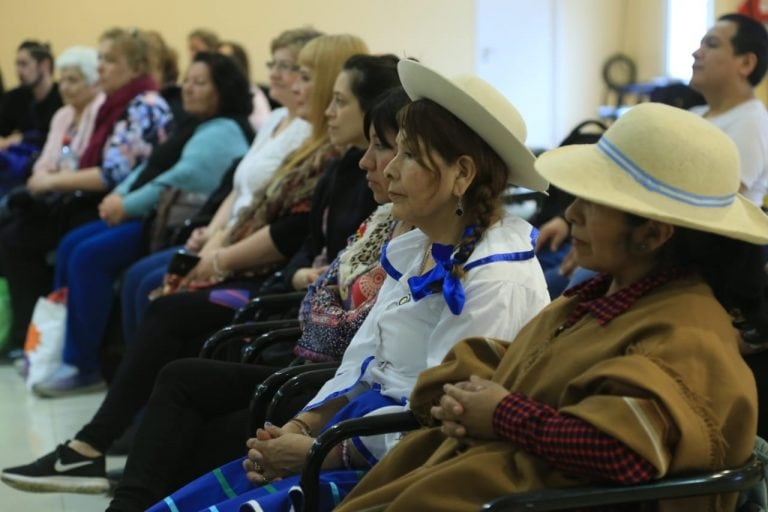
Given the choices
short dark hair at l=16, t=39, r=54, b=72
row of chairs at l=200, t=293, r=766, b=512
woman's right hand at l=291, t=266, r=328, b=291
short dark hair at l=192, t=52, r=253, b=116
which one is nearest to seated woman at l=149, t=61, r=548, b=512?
row of chairs at l=200, t=293, r=766, b=512

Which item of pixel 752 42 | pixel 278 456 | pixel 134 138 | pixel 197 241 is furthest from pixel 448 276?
pixel 134 138

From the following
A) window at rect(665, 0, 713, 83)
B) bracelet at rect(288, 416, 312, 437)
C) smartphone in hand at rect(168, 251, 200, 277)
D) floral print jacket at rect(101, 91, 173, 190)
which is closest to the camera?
bracelet at rect(288, 416, 312, 437)

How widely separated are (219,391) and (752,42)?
77.8 inches

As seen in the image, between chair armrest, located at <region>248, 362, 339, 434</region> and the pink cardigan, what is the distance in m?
3.29

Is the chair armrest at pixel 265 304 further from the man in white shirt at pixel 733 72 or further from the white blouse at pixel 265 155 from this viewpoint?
the man in white shirt at pixel 733 72

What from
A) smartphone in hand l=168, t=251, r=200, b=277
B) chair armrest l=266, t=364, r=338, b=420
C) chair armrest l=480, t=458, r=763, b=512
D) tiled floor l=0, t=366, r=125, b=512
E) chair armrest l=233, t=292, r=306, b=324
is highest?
chair armrest l=480, t=458, r=763, b=512

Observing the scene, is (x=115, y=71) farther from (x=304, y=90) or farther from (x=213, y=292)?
(x=213, y=292)

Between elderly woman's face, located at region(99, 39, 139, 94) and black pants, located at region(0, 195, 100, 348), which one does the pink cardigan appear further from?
black pants, located at region(0, 195, 100, 348)

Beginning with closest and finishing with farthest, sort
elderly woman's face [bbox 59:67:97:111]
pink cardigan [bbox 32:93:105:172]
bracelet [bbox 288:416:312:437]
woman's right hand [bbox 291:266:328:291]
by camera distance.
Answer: bracelet [bbox 288:416:312:437] < woman's right hand [bbox 291:266:328:291] < pink cardigan [bbox 32:93:105:172] < elderly woman's face [bbox 59:67:97:111]

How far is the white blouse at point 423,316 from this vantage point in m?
1.93

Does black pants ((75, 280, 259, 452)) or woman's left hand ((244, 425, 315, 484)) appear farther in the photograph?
black pants ((75, 280, 259, 452))

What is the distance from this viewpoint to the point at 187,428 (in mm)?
2482

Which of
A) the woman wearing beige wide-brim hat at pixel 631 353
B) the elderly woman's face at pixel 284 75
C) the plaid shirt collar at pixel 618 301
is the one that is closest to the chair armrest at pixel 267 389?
the woman wearing beige wide-brim hat at pixel 631 353

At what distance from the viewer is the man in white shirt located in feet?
10.6
